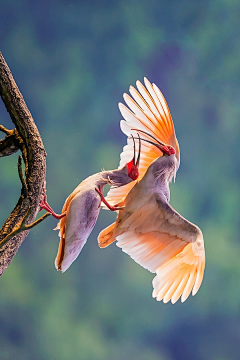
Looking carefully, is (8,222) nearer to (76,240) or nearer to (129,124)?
(76,240)

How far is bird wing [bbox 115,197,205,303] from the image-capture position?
1.93m

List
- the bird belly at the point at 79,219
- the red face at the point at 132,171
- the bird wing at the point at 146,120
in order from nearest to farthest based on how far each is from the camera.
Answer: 1. the bird belly at the point at 79,219
2. the red face at the point at 132,171
3. the bird wing at the point at 146,120

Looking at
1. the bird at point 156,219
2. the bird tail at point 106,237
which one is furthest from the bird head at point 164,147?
the bird tail at point 106,237

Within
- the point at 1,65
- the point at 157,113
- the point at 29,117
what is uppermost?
the point at 157,113

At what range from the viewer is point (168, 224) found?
196 cm

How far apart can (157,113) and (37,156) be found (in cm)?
66

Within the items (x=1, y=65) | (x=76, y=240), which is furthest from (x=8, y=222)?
(x=1, y=65)

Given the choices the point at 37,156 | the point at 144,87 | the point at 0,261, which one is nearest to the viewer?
the point at 0,261

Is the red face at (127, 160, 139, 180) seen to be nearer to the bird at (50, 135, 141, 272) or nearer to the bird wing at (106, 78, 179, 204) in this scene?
the bird at (50, 135, 141, 272)

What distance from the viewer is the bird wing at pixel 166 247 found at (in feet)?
6.32

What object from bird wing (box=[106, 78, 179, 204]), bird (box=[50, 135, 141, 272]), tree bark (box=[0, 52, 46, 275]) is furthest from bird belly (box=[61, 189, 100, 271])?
bird wing (box=[106, 78, 179, 204])

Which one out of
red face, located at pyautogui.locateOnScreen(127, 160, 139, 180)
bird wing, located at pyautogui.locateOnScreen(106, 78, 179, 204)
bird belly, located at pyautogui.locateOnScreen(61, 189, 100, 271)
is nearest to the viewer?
bird belly, located at pyautogui.locateOnScreen(61, 189, 100, 271)

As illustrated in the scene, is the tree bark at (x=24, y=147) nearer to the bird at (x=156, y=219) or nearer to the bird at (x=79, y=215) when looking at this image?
the bird at (x=79, y=215)

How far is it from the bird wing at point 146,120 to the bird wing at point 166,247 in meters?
0.19
